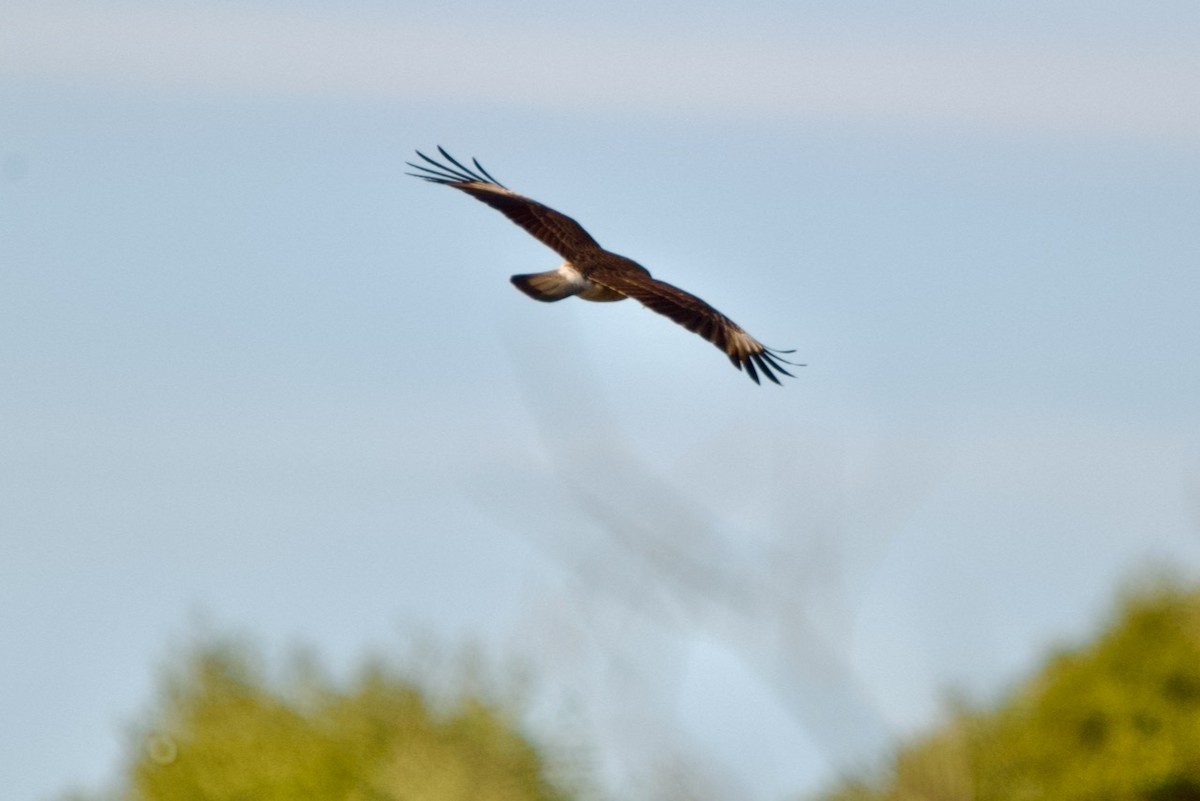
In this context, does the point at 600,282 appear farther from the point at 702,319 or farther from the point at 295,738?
the point at 295,738

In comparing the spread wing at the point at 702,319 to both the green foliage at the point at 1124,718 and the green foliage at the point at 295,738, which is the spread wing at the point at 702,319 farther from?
the green foliage at the point at 1124,718

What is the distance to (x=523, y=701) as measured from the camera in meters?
54.4

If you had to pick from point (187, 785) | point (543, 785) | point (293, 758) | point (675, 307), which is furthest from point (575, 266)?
point (187, 785)

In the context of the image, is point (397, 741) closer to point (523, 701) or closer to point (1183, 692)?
point (523, 701)

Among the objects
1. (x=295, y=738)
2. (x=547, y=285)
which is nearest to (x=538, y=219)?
(x=547, y=285)

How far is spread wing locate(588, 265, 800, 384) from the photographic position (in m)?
13.6

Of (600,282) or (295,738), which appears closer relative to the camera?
(600,282)

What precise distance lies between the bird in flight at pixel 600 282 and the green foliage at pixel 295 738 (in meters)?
25.2

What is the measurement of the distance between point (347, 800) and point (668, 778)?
159ft

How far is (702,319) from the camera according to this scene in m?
13.8

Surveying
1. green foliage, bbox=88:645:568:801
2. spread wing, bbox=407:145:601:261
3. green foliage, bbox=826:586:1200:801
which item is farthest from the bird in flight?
green foliage, bbox=826:586:1200:801

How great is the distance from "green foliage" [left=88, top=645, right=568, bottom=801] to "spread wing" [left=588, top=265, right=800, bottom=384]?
26812 mm

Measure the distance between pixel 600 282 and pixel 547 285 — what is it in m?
0.57

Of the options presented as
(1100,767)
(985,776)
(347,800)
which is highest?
(1100,767)
